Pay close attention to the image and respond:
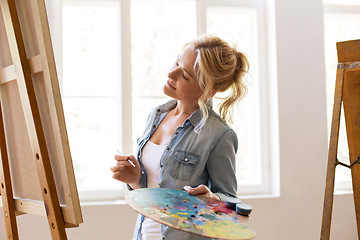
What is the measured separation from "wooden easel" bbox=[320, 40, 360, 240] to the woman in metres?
0.54

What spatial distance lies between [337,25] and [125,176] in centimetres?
244

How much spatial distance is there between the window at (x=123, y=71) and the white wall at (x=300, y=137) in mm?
169

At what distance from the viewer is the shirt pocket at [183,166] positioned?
1421 millimetres

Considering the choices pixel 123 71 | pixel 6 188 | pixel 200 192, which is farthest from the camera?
pixel 123 71

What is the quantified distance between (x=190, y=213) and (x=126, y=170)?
1.46 ft

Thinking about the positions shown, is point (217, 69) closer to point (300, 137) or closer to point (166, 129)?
point (166, 129)

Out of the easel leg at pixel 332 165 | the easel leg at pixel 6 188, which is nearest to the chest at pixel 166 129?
the easel leg at pixel 6 188

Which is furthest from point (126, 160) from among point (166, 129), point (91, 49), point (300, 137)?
point (300, 137)

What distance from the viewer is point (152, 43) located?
291 centimetres

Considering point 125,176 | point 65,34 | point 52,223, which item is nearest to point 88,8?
point 65,34

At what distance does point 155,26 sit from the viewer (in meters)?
2.92

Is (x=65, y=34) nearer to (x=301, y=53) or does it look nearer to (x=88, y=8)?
(x=88, y=8)

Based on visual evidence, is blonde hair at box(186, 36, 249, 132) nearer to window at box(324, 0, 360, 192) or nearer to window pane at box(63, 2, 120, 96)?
window pane at box(63, 2, 120, 96)

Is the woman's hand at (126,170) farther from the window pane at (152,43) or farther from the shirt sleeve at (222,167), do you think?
the window pane at (152,43)
